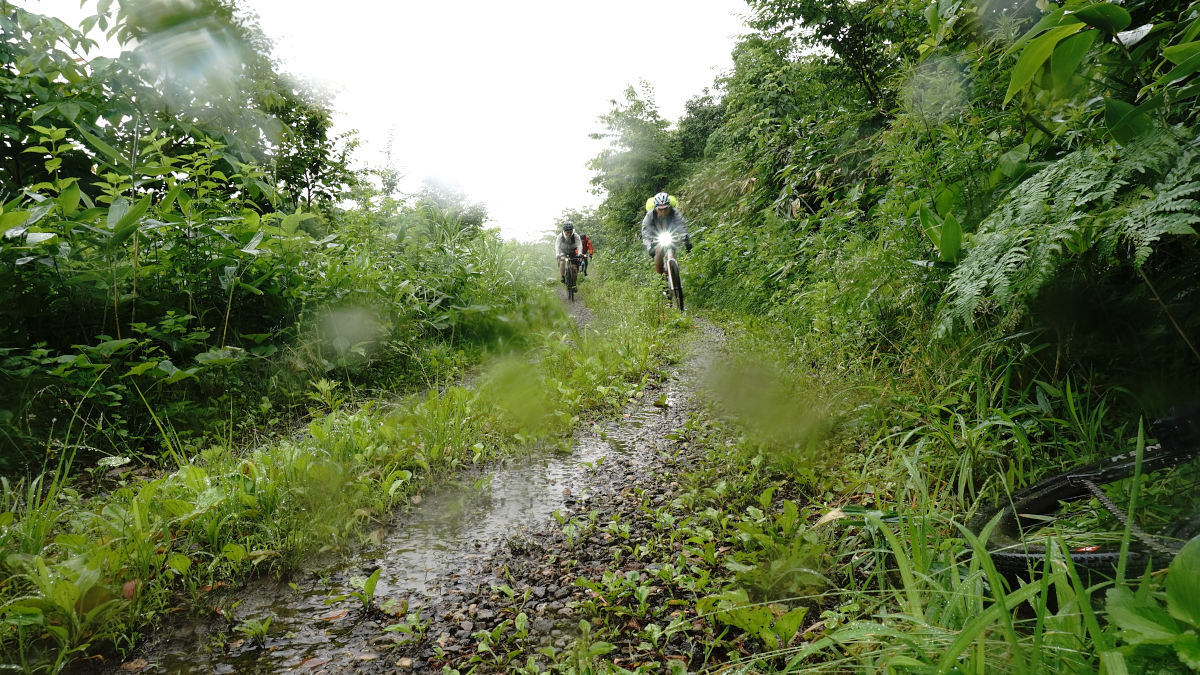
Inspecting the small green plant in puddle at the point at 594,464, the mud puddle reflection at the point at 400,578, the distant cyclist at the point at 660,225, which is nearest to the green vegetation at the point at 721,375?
the mud puddle reflection at the point at 400,578

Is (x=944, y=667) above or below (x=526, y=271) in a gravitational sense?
below

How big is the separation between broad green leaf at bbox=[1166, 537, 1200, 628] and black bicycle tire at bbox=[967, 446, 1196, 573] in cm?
41

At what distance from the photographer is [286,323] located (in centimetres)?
450

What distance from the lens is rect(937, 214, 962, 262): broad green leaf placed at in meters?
2.48

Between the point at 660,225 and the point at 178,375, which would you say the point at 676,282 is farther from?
the point at 178,375

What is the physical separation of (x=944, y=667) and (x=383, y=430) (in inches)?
117

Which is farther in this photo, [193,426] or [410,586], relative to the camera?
[193,426]

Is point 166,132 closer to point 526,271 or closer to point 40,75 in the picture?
point 40,75

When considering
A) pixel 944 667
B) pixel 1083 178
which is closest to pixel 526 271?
pixel 1083 178

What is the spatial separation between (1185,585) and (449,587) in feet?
6.79

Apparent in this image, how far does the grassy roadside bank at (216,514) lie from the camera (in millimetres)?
1741

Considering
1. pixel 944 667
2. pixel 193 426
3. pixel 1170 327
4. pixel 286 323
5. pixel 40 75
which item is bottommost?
pixel 944 667

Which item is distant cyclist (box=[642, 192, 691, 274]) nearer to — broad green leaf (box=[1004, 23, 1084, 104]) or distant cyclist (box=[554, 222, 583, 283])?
distant cyclist (box=[554, 222, 583, 283])

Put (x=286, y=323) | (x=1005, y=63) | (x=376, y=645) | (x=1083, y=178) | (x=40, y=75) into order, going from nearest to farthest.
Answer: (x=376, y=645) → (x=1083, y=178) → (x=1005, y=63) → (x=40, y=75) → (x=286, y=323)
